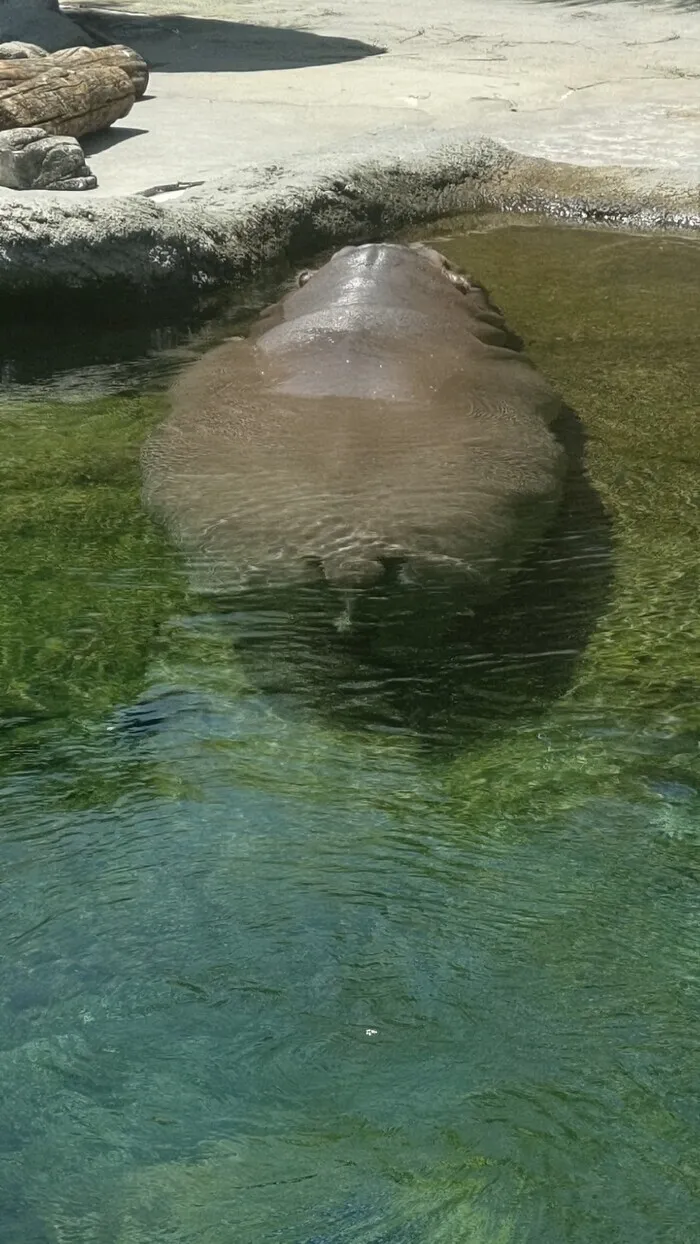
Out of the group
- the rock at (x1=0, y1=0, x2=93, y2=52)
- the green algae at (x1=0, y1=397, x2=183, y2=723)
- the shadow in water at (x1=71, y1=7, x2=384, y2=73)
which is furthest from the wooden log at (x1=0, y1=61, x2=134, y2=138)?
the green algae at (x1=0, y1=397, x2=183, y2=723)

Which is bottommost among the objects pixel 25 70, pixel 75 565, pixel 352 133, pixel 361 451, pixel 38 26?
pixel 75 565

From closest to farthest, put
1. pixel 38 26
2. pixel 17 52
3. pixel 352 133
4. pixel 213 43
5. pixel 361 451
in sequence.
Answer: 1. pixel 361 451
2. pixel 352 133
3. pixel 17 52
4. pixel 38 26
5. pixel 213 43

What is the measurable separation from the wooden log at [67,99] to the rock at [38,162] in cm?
54

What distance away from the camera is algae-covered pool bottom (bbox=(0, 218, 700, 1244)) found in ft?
7.08

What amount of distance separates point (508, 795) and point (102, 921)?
0.97 metres

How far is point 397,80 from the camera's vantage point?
35.7ft

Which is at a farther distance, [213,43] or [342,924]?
[213,43]

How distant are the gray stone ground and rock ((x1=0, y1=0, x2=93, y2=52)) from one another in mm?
675

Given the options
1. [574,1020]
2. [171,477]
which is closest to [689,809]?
[574,1020]

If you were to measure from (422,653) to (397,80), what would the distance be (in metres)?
8.20

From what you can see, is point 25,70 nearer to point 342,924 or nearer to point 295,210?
point 295,210

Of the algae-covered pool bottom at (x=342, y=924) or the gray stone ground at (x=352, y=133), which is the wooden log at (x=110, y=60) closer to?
the gray stone ground at (x=352, y=133)

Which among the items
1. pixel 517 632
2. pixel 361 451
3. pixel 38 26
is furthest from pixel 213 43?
pixel 517 632

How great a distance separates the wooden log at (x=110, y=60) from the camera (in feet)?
29.2
